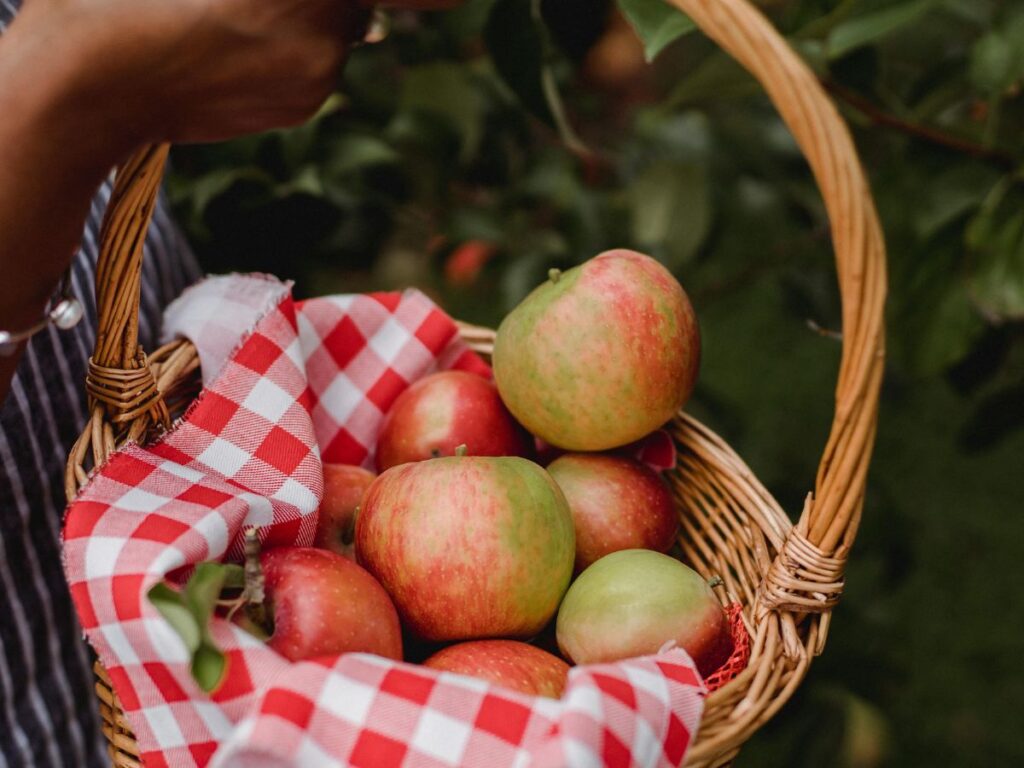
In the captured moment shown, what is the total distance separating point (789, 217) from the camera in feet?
4.73

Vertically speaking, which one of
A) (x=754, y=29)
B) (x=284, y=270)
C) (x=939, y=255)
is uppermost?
(x=754, y=29)

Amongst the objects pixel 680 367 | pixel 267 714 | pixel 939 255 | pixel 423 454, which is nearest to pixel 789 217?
pixel 939 255

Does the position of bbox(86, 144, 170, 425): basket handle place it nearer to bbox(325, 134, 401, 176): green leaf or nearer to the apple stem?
the apple stem

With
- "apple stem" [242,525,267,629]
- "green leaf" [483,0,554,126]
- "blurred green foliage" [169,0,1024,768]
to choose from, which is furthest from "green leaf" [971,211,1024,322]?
"apple stem" [242,525,267,629]

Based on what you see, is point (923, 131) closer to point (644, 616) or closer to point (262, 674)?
point (644, 616)

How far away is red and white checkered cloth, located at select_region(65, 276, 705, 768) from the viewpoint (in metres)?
0.50

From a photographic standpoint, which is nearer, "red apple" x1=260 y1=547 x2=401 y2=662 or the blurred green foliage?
"red apple" x1=260 y1=547 x2=401 y2=662

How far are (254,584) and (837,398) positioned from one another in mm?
402

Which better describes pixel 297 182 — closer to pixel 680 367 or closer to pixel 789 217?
pixel 680 367

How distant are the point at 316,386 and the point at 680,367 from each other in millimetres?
361

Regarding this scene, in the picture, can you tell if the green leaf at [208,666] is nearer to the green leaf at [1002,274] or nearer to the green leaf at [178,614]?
the green leaf at [178,614]

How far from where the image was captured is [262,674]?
540 mm

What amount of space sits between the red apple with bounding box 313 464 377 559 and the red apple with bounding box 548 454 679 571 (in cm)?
18

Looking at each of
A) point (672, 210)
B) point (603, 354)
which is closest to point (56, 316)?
point (603, 354)
